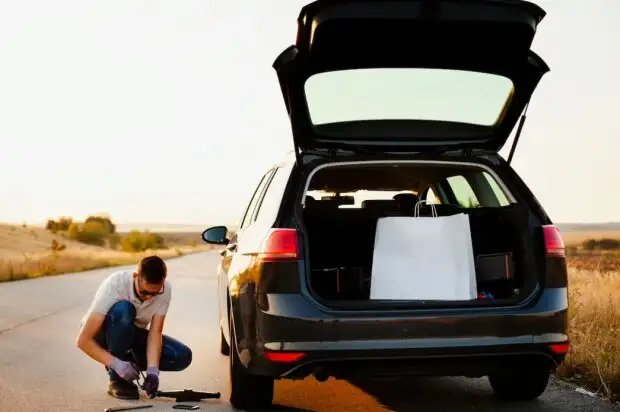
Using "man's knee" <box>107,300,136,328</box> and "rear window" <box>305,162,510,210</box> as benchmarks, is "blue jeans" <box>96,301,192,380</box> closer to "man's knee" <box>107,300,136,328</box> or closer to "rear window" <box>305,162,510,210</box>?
"man's knee" <box>107,300,136,328</box>

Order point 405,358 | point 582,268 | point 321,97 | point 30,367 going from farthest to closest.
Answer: point 582,268 → point 30,367 → point 321,97 → point 405,358

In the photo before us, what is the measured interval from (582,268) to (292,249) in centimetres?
1654

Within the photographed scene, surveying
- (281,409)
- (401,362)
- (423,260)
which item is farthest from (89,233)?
(401,362)

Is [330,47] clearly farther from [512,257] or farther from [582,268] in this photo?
[582,268]

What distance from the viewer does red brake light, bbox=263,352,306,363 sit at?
523 cm

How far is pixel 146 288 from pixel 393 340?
2009mm

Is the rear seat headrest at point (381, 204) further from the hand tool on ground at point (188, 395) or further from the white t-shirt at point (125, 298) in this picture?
the hand tool on ground at point (188, 395)

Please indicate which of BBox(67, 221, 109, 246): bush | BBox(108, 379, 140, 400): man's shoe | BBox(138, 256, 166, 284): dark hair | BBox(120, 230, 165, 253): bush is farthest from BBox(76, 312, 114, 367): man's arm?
BBox(67, 221, 109, 246): bush

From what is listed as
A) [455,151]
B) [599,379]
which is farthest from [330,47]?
[599,379]

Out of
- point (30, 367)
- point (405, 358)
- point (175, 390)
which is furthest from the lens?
point (30, 367)

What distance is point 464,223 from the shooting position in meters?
5.77

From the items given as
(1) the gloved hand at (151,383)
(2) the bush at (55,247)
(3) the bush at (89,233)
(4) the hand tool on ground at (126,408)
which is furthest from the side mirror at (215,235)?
(3) the bush at (89,233)

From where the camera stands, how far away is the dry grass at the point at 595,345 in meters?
7.16

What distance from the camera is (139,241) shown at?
114 metres
